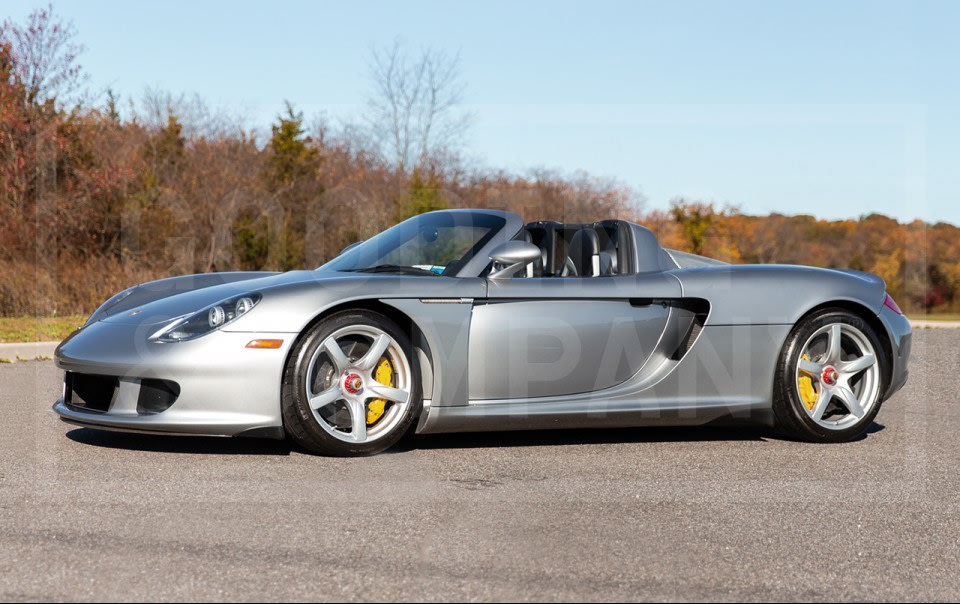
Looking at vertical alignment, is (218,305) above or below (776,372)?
above

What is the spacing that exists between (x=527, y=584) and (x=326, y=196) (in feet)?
82.9

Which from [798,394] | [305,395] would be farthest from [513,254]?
[798,394]

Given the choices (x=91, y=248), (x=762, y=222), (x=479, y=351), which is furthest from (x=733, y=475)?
(x=762, y=222)

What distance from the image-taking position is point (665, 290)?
555cm

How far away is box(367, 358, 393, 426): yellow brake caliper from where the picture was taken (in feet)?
16.5

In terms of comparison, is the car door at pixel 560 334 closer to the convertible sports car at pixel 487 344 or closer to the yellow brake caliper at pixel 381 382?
the convertible sports car at pixel 487 344

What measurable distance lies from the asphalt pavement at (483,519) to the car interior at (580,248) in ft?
3.15

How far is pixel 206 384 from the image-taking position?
4715 mm

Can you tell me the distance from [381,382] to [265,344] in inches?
24.5

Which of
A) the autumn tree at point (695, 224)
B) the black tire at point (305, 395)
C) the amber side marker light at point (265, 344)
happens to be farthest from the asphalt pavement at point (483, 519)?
the autumn tree at point (695, 224)

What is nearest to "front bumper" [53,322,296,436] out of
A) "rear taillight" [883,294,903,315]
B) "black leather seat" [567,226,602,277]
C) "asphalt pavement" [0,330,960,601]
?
"asphalt pavement" [0,330,960,601]

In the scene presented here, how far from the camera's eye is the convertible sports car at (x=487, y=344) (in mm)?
4793

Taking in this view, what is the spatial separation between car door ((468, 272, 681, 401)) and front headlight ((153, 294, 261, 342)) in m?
1.12

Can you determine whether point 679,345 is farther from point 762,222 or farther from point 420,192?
point 762,222
